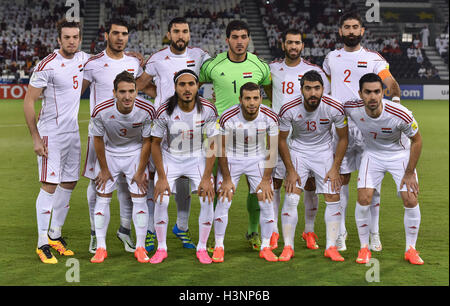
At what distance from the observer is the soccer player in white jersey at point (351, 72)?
256 inches

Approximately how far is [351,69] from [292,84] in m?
0.68

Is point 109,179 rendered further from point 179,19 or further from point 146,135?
point 179,19

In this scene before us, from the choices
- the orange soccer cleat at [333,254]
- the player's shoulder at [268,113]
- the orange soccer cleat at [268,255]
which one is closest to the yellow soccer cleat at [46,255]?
the orange soccer cleat at [268,255]

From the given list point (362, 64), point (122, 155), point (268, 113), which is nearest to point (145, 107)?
point (122, 155)

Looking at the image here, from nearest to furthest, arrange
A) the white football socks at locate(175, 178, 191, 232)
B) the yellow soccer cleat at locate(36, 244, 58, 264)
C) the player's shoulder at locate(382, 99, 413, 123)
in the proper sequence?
the player's shoulder at locate(382, 99, 413, 123) → the yellow soccer cleat at locate(36, 244, 58, 264) → the white football socks at locate(175, 178, 191, 232)

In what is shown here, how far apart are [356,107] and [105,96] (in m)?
2.62

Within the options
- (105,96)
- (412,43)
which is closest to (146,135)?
(105,96)

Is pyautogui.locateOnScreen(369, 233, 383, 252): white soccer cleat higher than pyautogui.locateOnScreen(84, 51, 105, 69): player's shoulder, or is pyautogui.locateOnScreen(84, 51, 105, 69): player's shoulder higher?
pyautogui.locateOnScreen(84, 51, 105, 69): player's shoulder

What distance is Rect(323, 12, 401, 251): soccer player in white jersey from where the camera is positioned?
6.50 m

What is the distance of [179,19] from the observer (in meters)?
6.54

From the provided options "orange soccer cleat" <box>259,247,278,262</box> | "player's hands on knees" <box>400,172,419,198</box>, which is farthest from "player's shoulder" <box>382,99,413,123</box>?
"orange soccer cleat" <box>259,247,278,262</box>

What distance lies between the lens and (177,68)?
21.7 ft

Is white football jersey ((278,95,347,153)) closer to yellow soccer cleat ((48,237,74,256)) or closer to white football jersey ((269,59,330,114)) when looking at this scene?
white football jersey ((269,59,330,114))

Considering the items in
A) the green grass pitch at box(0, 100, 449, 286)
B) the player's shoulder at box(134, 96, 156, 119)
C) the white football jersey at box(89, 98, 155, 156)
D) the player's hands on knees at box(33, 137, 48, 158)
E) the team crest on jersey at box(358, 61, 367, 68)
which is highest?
the team crest on jersey at box(358, 61, 367, 68)
